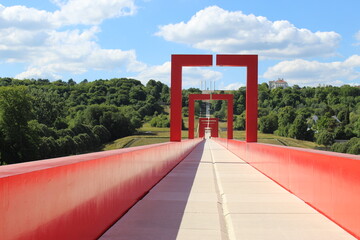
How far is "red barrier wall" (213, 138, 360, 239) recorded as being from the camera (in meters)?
5.87

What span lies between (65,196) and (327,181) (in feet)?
13.2

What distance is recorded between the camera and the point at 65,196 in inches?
184

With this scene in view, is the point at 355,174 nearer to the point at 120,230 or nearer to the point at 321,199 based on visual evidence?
the point at 321,199

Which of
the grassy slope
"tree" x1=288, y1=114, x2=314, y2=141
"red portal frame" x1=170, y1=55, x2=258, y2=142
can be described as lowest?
the grassy slope

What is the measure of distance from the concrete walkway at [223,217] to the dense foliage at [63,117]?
67.5m

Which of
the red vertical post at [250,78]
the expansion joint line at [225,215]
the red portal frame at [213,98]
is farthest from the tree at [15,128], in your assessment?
the expansion joint line at [225,215]

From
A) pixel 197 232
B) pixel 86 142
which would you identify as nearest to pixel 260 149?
pixel 197 232

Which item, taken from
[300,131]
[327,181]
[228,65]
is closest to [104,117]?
[300,131]

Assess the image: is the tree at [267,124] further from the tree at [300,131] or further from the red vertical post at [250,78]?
the red vertical post at [250,78]

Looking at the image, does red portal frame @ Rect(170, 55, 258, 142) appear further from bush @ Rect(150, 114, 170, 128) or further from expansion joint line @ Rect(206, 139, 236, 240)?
bush @ Rect(150, 114, 170, 128)

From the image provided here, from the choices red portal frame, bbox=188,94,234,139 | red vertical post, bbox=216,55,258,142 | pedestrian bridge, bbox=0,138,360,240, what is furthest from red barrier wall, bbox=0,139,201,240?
red portal frame, bbox=188,94,234,139

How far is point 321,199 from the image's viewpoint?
746 cm

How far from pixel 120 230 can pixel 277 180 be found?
6.97 metres

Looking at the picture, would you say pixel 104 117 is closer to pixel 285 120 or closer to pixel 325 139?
pixel 285 120
